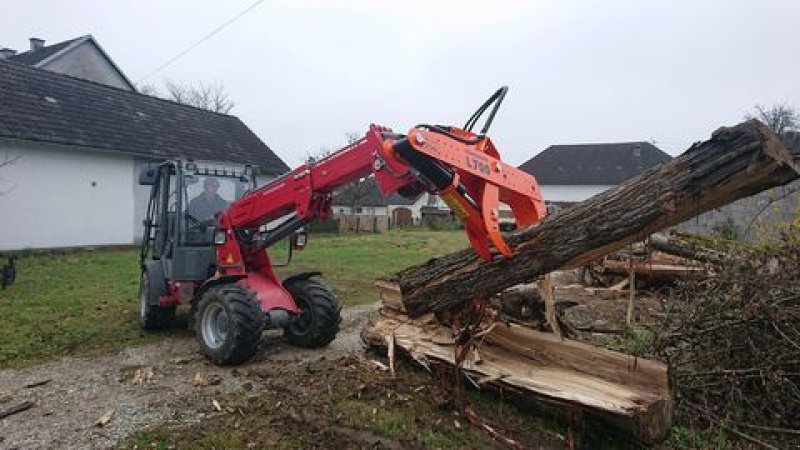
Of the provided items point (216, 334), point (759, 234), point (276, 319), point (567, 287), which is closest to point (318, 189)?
point (276, 319)

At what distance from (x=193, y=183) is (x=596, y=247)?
475 centimetres

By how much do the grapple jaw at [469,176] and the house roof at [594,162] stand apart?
1537 inches

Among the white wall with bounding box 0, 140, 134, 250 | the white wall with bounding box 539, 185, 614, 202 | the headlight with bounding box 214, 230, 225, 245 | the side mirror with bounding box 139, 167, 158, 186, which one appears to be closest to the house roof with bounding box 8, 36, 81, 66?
the white wall with bounding box 0, 140, 134, 250

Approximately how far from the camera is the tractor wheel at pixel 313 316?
6.59 meters

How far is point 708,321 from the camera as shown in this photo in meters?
5.05

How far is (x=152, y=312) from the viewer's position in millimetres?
7246

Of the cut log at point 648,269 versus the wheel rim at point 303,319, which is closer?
the wheel rim at point 303,319

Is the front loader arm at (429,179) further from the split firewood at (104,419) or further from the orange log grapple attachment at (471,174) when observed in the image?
the split firewood at (104,419)

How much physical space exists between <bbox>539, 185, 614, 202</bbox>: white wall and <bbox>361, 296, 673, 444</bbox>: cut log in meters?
38.4

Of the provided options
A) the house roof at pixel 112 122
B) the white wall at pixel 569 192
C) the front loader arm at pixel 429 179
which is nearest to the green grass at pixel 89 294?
the front loader arm at pixel 429 179

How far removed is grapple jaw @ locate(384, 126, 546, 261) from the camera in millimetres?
4305

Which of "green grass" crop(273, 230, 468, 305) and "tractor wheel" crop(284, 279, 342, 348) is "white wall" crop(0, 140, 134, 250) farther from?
"tractor wheel" crop(284, 279, 342, 348)

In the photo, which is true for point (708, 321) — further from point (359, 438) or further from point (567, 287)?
point (567, 287)

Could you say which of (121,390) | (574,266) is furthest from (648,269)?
(121,390)
